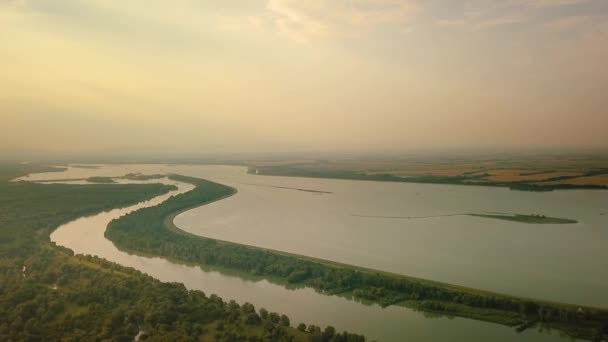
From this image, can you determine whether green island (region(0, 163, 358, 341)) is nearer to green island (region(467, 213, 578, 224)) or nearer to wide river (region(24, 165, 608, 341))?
wide river (region(24, 165, 608, 341))

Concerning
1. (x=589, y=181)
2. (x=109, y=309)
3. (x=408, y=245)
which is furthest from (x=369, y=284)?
(x=589, y=181)

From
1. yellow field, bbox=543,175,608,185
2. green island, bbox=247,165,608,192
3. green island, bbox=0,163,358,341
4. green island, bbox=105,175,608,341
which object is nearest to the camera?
green island, bbox=0,163,358,341

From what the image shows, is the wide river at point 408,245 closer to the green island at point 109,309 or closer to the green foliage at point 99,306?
the green island at point 109,309

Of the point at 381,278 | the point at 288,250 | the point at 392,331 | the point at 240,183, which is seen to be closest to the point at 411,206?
the point at 288,250

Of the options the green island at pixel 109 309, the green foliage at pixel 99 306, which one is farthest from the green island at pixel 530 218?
the green foliage at pixel 99 306

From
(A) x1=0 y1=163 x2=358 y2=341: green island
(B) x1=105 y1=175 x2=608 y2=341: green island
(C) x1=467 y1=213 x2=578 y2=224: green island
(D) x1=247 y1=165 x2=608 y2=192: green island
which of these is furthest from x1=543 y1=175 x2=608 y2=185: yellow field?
(A) x1=0 y1=163 x2=358 y2=341: green island

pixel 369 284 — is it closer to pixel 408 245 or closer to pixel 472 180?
pixel 408 245

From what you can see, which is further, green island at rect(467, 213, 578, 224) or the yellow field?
the yellow field
